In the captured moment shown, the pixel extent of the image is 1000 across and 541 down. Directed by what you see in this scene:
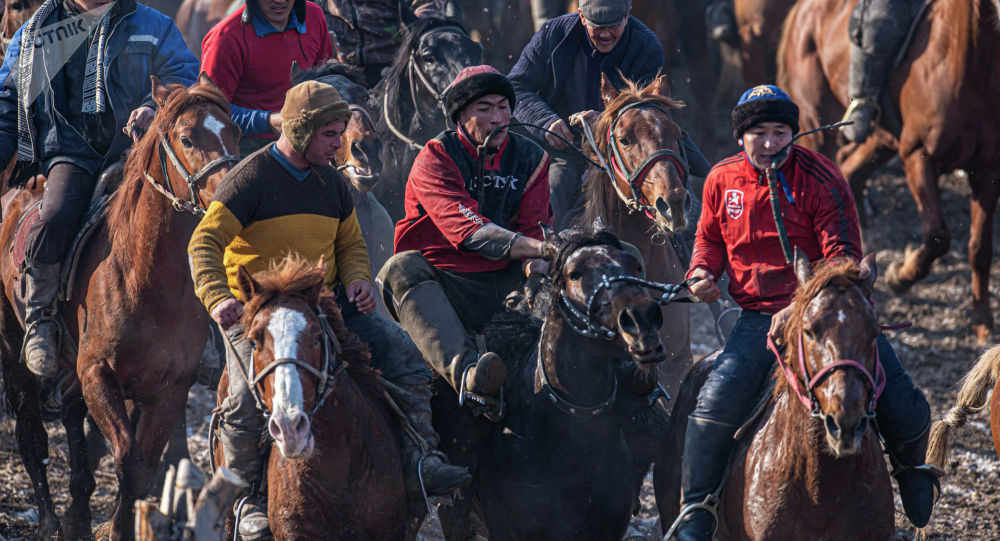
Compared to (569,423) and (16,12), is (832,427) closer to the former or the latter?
(569,423)

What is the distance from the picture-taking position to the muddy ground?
7.98 metres

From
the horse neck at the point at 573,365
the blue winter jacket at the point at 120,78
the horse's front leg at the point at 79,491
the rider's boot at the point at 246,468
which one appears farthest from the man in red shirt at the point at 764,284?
the horse's front leg at the point at 79,491

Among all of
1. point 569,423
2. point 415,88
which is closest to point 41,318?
point 415,88

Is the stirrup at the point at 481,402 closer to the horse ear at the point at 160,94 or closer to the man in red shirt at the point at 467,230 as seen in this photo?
the man in red shirt at the point at 467,230

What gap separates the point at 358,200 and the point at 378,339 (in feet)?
9.52

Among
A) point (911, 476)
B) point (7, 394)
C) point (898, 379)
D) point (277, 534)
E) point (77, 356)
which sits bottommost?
point (7, 394)

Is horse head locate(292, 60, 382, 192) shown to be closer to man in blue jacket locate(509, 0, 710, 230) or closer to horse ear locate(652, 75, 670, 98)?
man in blue jacket locate(509, 0, 710, 230)

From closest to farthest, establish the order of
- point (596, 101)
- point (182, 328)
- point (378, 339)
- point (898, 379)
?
point (898, 379), point (378, 339), point (182, 328), point (596, 101)

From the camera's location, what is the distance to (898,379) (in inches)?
197

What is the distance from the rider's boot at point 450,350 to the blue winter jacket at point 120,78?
256cm

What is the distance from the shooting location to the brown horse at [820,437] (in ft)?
14.4

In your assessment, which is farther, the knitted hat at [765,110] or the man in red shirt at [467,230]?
the man in red shirt at [467,230]

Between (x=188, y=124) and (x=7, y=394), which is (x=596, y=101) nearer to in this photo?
(x=188, y=124)

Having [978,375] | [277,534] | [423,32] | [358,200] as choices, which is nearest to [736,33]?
[423,32]
